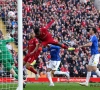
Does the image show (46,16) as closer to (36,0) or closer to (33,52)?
(36,0)

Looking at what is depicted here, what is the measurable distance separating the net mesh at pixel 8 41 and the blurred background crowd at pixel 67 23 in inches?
418

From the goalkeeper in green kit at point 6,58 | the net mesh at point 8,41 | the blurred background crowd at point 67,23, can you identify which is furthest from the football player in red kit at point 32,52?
the blurred background crowd at point 67,23

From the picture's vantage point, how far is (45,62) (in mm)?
27328

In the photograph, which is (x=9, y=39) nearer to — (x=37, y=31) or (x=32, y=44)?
(x=37, y=31)

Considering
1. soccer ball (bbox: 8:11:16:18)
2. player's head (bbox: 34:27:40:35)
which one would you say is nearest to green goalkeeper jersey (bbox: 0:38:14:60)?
soccer ball (bbox: 8:11:16:18)

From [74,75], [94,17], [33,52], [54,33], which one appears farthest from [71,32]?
[33,52]

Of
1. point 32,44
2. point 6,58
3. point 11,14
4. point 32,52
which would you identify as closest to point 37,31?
point 32,52

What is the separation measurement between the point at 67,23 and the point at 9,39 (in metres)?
18.3

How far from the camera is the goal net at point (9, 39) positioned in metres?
13.5

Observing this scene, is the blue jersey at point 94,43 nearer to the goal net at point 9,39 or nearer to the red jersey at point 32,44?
the red jersey at point 32,44

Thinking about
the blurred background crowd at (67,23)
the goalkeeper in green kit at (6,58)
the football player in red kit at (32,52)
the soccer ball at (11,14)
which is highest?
the blurred background crowd at (67,23)

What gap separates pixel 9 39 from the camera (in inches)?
607

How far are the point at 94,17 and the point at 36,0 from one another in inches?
180

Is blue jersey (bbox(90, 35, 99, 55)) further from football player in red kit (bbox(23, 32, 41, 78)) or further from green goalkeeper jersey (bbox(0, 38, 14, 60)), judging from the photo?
green goalkeeper jersey (bbox(0, 38, 14, 60))
